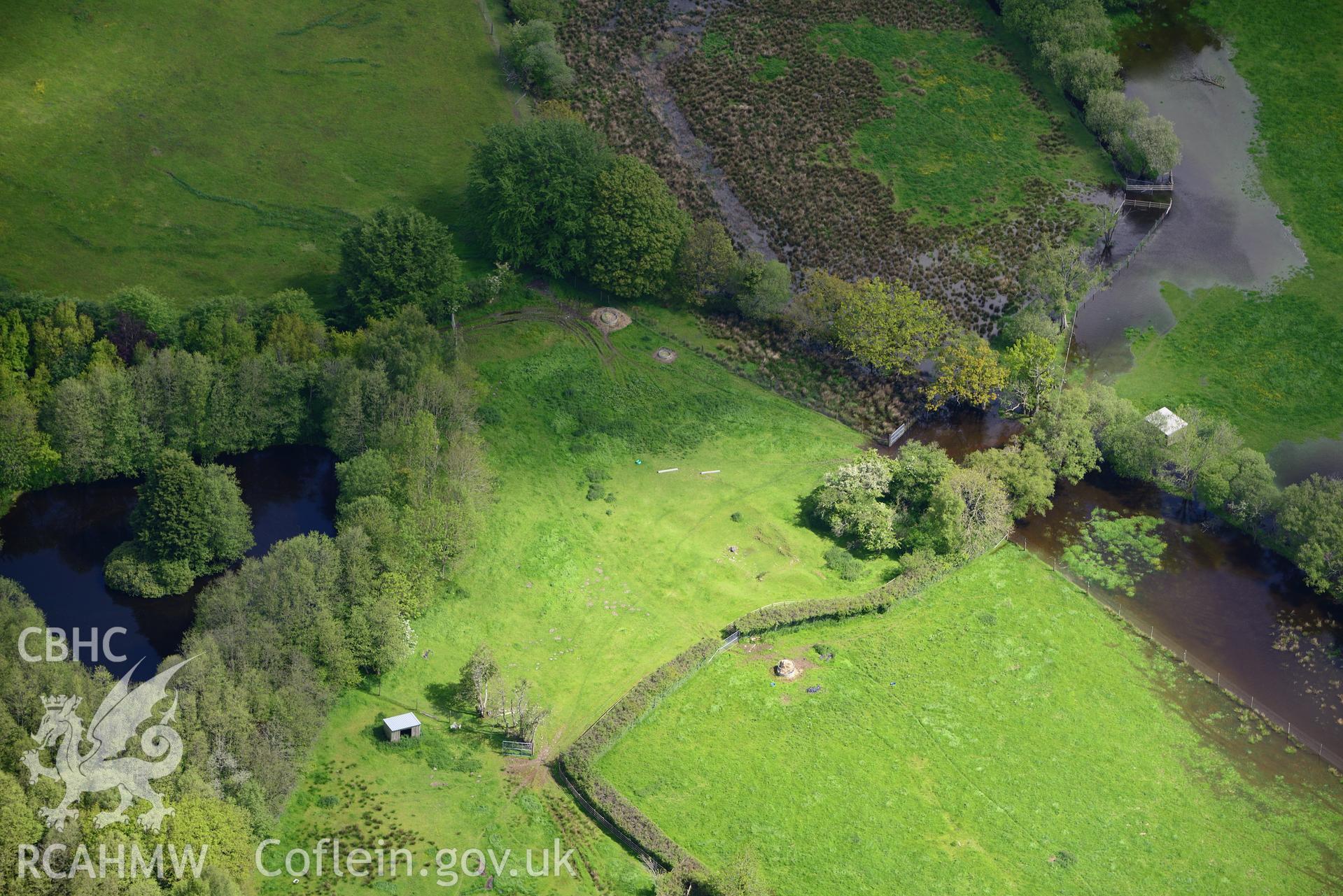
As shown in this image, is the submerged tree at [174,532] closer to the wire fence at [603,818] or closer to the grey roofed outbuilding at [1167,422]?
the wire fence at [603,818]

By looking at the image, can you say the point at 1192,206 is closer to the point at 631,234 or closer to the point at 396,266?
the point at 631,234

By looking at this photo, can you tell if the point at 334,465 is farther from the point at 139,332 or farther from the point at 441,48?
the point at 441,48

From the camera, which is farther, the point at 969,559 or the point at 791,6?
the point at 791,6

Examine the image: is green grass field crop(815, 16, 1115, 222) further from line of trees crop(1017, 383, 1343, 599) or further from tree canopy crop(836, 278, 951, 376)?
line of trees crop(1017, 383, 1343, 599)

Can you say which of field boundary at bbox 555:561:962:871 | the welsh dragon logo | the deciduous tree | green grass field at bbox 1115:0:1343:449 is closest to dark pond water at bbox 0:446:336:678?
the welsh dragon logo

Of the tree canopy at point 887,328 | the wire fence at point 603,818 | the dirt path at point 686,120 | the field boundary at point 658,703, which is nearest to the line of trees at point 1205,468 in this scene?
the tree canopy at point 887,328

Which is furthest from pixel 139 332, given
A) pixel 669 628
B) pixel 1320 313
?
pixel 1320 313

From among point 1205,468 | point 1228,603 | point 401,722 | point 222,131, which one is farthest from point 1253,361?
point 222,131
